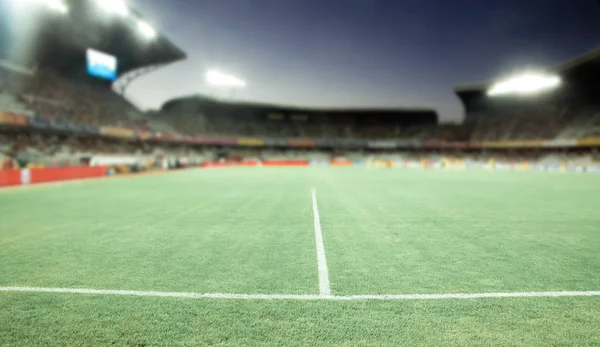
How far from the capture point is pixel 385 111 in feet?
263

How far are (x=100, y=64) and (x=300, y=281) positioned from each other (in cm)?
4176

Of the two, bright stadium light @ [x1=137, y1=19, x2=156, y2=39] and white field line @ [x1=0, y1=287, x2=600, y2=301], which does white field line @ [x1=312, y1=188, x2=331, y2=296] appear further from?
bright stadium light @ [x1=137, y1=19, x2=156, y2=39]

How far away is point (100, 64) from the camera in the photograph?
37219mm

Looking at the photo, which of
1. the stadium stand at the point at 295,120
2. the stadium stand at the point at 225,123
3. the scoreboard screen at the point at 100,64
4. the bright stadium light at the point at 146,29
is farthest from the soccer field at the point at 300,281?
the stadium stand at the point at 295,120

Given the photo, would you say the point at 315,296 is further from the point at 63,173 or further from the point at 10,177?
the point at 63,173

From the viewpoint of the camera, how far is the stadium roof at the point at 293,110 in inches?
2874

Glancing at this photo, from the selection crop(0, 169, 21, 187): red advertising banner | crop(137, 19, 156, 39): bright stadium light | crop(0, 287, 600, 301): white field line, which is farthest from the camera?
crop(137, 19, 156, 39): bright stadium light

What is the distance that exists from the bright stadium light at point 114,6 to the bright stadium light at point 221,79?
75.5ft

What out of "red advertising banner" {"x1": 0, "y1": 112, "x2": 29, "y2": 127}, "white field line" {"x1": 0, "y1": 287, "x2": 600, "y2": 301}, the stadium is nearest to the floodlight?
"red advertising banner" {"x1": 0, "y1": 112, "x2": 29, "y2": 127}

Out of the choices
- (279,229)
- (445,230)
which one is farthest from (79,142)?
(445,230)

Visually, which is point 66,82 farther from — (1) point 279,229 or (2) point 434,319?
(2) point 434,319

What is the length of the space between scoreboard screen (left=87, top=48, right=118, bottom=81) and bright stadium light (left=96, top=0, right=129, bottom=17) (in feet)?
29.5

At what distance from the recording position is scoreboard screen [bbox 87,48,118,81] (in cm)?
3597

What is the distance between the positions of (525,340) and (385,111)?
81.2 metres
